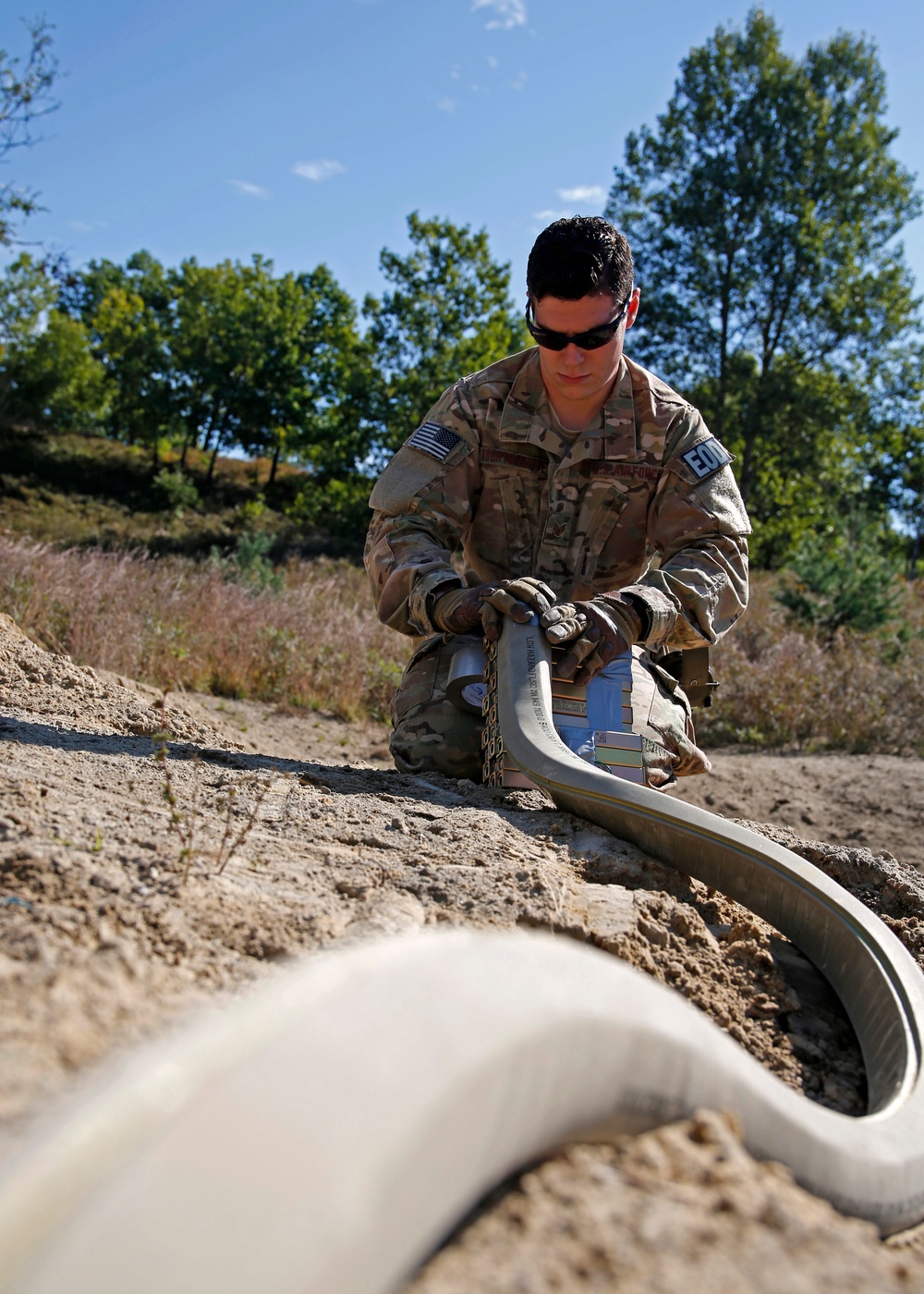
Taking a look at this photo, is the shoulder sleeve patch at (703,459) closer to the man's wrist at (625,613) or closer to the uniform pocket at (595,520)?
the uniform pocket at (595,520)

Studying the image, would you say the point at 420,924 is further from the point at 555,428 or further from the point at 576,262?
the point at 555,428

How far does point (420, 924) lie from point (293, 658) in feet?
17.6

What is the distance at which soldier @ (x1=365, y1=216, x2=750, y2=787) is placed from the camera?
3230 millimetres

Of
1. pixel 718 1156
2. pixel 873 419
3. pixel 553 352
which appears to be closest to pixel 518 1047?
pixel 718 1156

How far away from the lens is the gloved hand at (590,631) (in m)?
2.99

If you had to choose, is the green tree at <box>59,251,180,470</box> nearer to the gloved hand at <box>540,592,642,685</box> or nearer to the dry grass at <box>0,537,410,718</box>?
the dry grass at <box>0,537,410,718</box>

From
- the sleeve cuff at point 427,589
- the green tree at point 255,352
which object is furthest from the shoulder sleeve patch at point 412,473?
the green tree at point 255,352

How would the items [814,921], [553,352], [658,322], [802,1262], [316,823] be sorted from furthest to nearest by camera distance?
1. [658,322]
2. [553,352]
3. [316,823]
4. [814,921]
5. [802,1262]

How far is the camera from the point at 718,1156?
96 centimetres

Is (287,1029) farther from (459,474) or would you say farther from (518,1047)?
(459,474)

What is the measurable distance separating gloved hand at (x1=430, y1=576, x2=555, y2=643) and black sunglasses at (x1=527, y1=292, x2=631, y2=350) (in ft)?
2.89

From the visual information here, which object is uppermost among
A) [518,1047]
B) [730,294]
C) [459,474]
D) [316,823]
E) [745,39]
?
[745,39]

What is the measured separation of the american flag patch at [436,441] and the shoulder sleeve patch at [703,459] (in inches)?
34.0

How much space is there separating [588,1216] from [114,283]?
5469cm
